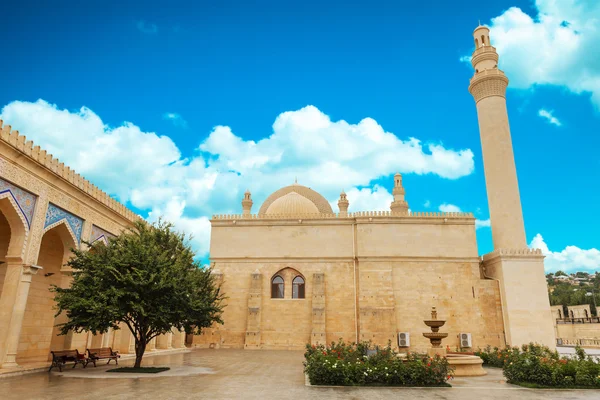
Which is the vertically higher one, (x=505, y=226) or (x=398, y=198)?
(x=398, y=198)

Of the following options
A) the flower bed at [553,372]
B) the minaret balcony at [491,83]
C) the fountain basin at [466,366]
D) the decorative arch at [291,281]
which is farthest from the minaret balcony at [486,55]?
the flower bed at [553,372]

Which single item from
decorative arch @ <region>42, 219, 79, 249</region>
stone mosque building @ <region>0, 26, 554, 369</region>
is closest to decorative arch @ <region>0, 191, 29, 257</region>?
decorative arch @ <region>42, 219, 79, 249</region>

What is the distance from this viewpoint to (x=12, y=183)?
1178 cm

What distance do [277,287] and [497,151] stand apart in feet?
52.4

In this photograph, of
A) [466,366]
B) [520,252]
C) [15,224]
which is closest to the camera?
[15,224]

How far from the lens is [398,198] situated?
34.2 metres

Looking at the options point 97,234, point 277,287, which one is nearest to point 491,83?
point 277,287

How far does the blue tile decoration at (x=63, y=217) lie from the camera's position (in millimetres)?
13455

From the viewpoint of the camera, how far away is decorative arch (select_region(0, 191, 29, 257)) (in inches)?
465

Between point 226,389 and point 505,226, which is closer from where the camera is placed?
point 226,389

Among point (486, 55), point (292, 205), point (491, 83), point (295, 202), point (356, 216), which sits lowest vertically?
point (356, 216)

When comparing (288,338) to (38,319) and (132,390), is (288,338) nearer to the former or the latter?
(38,319)

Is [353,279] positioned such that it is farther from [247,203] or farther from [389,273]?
[247,203]

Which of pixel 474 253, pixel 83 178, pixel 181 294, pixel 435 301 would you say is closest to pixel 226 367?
pixel 181 294
